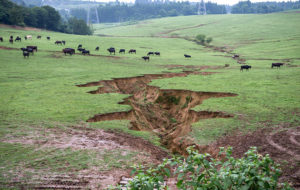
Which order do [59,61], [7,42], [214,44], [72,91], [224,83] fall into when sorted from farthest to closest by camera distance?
[214,44]
[7,42]
[59,61]
[224,83]
[72,91]

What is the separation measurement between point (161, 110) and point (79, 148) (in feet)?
42.1

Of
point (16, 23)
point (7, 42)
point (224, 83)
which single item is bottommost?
point (224, 83)

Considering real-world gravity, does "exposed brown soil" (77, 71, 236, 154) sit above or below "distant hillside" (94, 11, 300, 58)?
below

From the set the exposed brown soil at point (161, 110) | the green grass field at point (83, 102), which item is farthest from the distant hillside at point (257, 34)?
the exposed brown soil at point (161, 110)

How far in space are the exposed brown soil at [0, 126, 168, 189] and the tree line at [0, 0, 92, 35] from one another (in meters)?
76.4

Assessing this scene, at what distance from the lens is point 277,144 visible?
14117 millimetres

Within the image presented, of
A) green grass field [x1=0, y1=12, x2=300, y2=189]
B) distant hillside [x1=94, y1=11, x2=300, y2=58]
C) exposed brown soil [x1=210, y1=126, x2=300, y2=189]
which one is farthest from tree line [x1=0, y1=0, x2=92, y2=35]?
exposed brown soil [x1=210, y1=126, x2=300, y2=189]

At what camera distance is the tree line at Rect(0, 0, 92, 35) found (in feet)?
263

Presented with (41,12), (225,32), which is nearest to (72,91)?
(41,12)

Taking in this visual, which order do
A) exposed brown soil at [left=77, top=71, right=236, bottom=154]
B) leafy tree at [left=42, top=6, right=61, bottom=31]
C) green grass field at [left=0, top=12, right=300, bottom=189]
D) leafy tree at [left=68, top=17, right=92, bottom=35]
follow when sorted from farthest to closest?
1. leafy tree at [left=68, top=17, right=92, bottom=35]
2. leafy tree at [left=42, top=6, right=61, bottom=31]
3. exposed brown soil at [left=77, top=71, right=236, bottom=154]
4. green grass field at [left=0, top=12, right=300, bottom=189]

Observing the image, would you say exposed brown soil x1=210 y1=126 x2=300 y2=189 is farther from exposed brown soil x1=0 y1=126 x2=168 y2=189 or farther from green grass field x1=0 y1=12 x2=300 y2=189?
exposed brown soil x1=0 y1=126 x2=168 y2=189

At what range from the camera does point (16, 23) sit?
82.1 metres

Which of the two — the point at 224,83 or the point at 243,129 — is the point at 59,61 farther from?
the point at 243,129

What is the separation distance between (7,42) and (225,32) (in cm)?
8279
